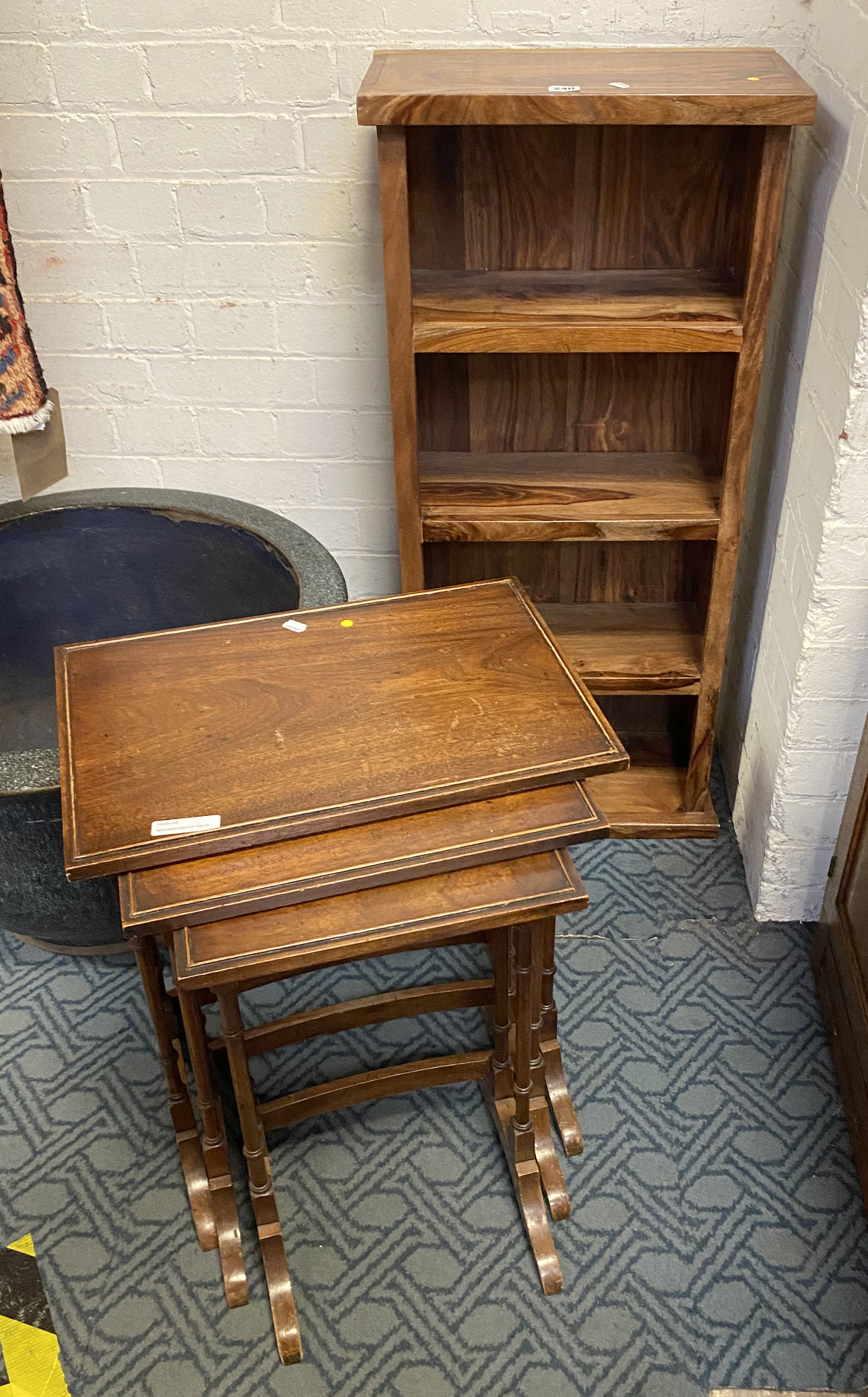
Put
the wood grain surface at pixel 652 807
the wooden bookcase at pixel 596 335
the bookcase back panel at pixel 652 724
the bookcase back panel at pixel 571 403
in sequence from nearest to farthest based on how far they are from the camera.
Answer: the wooden bookcase at pixel 596 335 < the bookcase back panel at pixel 571 403 < the wood grain surface at pixel 652 807 < the bookcase back panel at pixel 652 724

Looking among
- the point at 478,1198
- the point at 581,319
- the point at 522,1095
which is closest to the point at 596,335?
the point at 581,319

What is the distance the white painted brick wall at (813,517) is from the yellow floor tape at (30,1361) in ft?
4.24

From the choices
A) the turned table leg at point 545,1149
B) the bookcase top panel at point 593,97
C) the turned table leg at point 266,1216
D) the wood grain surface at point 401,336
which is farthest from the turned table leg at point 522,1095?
the bookcase top panel at point 593,97

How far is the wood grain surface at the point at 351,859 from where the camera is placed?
1182 millimetres

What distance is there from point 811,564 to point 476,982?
0.80m

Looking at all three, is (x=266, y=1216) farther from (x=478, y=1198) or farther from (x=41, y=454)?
(x=41, y=454)

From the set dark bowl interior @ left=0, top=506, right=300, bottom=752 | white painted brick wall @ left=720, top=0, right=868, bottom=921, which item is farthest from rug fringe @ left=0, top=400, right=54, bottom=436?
white painted brick wall @ left=720, top=0, right=868, bottom=921

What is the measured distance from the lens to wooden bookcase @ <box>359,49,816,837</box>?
5.39ft

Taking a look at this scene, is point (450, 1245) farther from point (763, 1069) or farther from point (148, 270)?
point (148, 270)

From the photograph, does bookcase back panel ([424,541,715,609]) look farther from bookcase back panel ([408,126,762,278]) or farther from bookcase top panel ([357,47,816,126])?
bookcase top panel ([357,47,816,126])

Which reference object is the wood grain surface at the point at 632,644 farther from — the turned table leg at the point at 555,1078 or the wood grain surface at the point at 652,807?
the turned table leg at the point at 555,1078

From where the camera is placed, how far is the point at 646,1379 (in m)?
1.46

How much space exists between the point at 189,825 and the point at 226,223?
4.17 ft

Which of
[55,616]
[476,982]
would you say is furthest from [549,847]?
[55,616]
